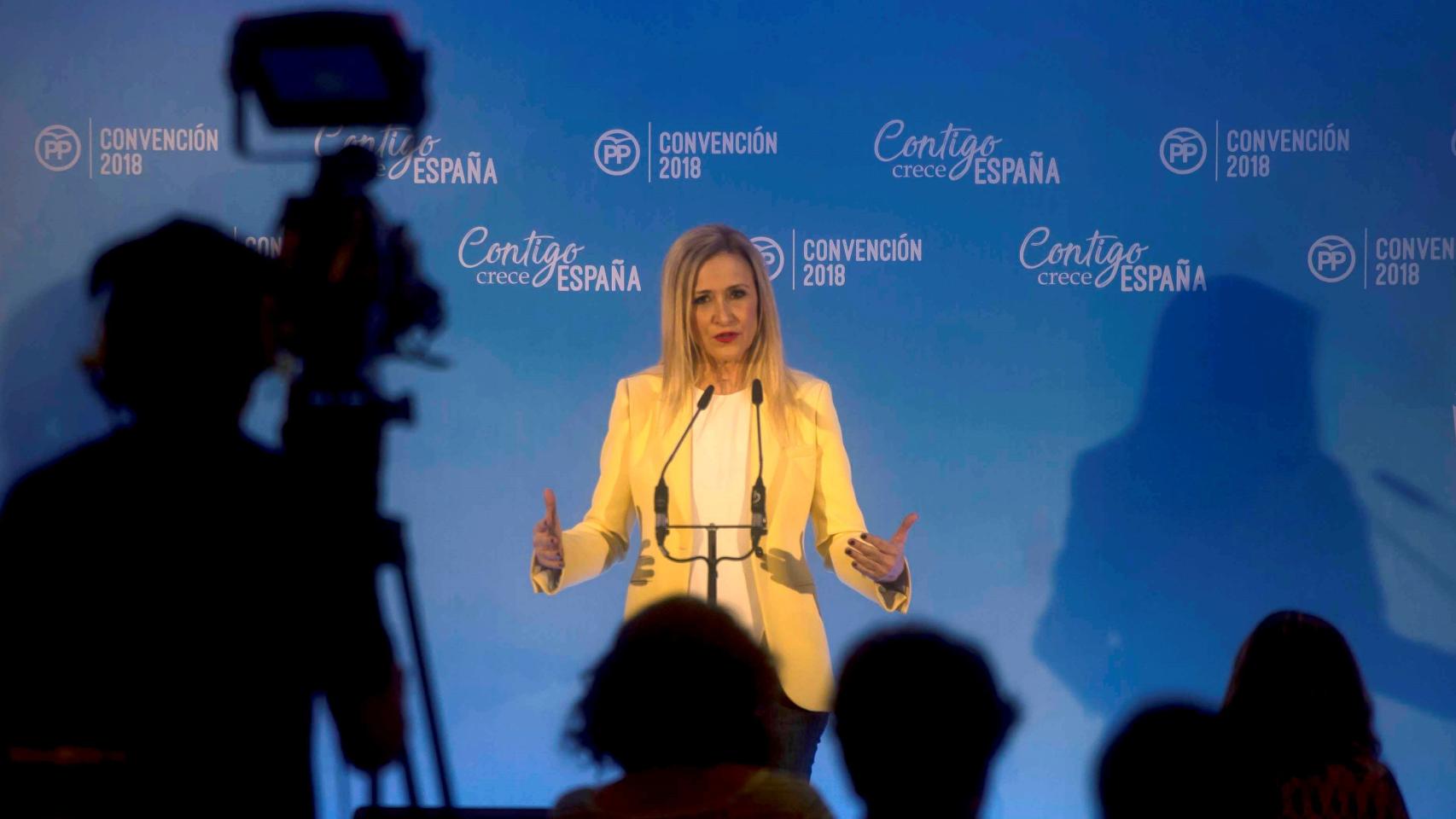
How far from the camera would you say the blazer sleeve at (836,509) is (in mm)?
3234

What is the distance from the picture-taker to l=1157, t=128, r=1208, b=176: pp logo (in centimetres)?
371

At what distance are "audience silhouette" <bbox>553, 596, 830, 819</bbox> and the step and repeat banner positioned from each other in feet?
6.64

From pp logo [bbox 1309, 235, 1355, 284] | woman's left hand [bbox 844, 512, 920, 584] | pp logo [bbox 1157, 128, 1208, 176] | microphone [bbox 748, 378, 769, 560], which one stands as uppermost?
pp logo [bbox 1157, 128, 1208, 176]

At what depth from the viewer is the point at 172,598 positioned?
133 centimetres

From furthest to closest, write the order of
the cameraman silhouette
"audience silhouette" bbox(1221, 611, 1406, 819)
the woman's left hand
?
the woman's left hand < "audience silhouette" bbox(1221, 611, 1406, 819) < the cameraman silhouette

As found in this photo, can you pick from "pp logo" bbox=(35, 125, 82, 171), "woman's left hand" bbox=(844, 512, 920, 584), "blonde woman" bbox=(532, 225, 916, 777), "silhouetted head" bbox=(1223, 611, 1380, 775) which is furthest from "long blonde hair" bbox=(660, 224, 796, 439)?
"pp logo" bbox=(35, 125, 82, 171)

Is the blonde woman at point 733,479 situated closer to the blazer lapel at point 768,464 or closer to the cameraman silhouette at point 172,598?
the blazer lapel at point 768,464

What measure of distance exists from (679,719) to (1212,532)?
8.30 ft

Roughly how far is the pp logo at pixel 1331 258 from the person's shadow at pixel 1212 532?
0.13m

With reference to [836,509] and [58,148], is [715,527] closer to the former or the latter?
[836,509]

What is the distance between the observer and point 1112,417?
3709 millimetres

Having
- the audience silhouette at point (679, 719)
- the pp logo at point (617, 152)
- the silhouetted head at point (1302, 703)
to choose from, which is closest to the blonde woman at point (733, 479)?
the pp logo at point (617, 152)

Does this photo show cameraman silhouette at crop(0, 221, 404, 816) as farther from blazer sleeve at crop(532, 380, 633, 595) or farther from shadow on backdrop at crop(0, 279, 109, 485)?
shadow on backdrop at crop(0, 279, 109, 485)

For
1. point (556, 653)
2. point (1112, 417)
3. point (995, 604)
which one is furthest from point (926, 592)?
point (556, 653)
